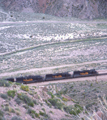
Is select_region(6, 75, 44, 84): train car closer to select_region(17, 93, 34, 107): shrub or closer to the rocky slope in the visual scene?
select_region(17, 93, 34, 107): shrub

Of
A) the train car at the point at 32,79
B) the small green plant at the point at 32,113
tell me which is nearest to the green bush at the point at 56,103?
the small green plant at the point at 32,113

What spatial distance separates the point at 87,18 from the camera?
53.2 meters

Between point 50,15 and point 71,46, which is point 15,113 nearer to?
point 71,46

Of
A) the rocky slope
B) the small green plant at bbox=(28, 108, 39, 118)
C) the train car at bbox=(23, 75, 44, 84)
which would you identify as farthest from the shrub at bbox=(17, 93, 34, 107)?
the rocky slope

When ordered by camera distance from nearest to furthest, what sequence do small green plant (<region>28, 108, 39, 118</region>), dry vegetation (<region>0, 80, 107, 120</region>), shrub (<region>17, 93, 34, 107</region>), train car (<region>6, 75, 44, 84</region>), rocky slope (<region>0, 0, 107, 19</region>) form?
dry vegetation (<region>0, 80, 107, 120</region>)
small green plant (<region>28, 108, 39, 118</region>)
shrub (<region>17, 93, 34, 107</region>)
train car (<region>6, 75, 44, 84</region>)
rocky slope (<region>0, 0, 107, 19</region>)

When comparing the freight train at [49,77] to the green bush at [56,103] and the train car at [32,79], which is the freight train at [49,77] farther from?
the green bush at [56,103]

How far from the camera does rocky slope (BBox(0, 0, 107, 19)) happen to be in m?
54.4

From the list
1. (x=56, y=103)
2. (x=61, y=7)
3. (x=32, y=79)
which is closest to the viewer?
(x=56, y=103)

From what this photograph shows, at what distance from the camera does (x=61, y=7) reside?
54750mm

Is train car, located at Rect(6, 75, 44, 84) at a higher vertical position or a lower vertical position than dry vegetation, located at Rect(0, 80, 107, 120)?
lower

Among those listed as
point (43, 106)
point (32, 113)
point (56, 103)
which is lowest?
point (56, 103)

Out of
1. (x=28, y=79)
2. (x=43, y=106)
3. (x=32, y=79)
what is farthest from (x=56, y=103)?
(x=28, y=79)

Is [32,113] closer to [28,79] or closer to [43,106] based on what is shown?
[43,106]

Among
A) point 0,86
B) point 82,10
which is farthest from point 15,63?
point 82,10
